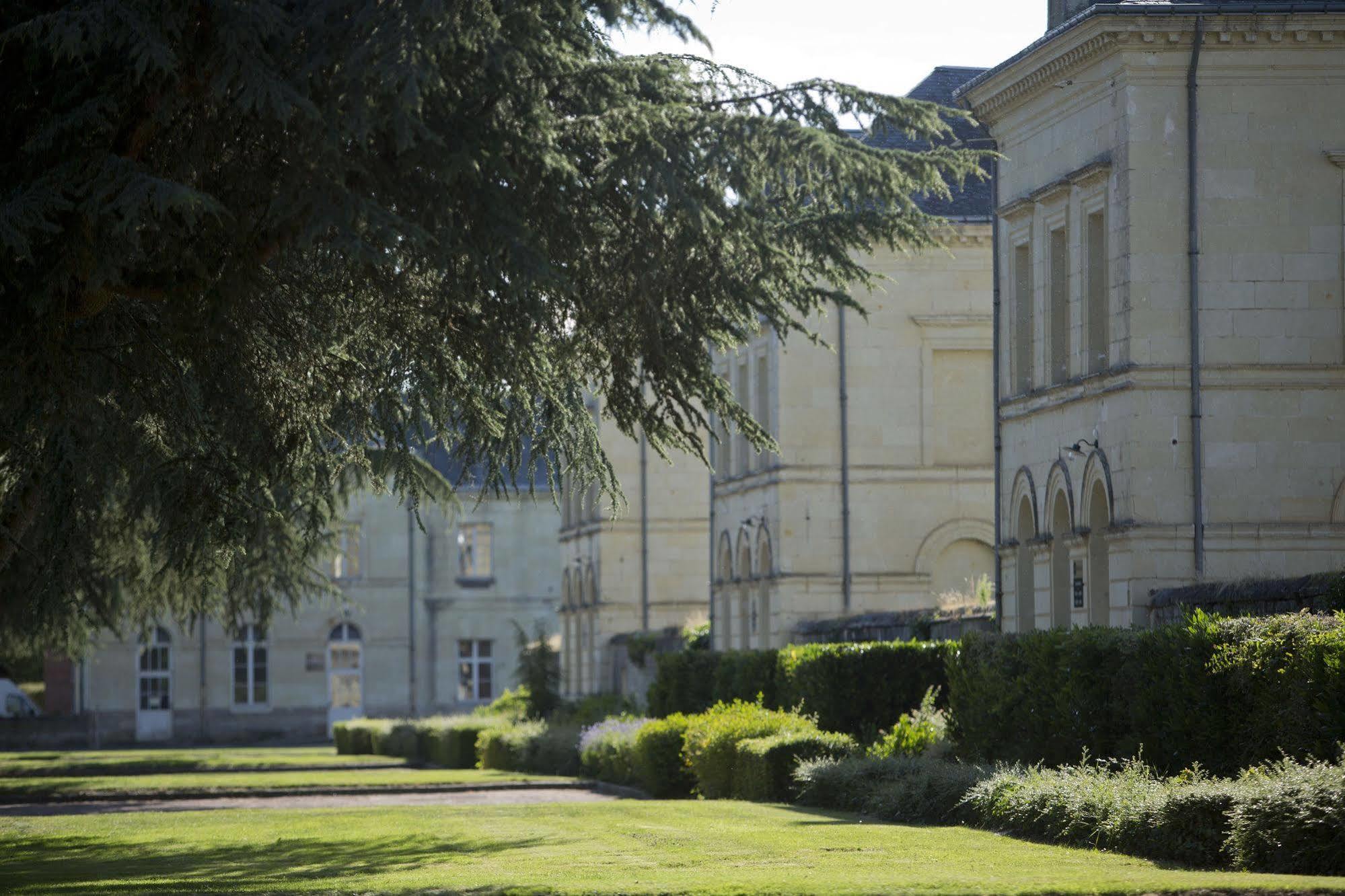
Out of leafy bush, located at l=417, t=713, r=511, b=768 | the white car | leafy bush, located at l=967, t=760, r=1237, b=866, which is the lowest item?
the white car

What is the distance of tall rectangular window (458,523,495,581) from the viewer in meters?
69.2

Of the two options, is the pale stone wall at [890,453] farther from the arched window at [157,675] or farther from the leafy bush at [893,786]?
the arched window at [157,675]

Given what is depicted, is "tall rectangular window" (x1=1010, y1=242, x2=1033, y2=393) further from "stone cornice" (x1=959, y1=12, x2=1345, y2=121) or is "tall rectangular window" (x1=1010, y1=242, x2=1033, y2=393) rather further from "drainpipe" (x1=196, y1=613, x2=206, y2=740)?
"drainpipe" (x1=196, y1=613, x2=206, y2=740)

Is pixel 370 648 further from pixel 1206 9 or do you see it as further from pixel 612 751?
pixel 1206 9

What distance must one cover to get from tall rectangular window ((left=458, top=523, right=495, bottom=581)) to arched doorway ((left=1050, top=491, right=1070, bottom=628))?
4516cm

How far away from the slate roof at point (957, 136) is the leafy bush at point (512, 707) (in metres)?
15.1

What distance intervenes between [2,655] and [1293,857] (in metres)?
25.7

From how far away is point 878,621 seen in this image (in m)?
31.6

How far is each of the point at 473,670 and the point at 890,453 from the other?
32.8 metres

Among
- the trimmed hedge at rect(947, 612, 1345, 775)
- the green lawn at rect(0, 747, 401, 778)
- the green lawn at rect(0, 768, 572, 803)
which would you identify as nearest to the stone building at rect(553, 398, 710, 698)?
the green lawn at rect(0, 747, 401, 778)

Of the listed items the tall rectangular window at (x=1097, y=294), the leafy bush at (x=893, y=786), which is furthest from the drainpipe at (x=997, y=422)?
the leafy bush at (x=893, y=786)

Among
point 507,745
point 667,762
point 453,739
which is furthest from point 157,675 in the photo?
point 667,762

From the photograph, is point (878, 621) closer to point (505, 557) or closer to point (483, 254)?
point (483, 254)

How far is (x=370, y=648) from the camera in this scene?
2665 inches
